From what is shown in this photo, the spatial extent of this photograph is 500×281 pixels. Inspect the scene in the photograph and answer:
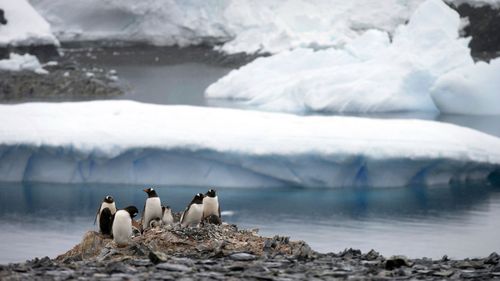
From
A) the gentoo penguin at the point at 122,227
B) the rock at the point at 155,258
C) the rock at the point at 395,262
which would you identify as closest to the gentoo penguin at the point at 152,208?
the gentoo penguin at the point at 122,227

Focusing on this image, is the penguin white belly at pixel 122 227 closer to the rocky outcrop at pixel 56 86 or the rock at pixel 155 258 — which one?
the rock at pixel 155 258

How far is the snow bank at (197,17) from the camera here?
27.0m

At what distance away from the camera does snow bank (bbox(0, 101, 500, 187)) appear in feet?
38.0

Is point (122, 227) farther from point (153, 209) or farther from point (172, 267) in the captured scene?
point (172, 267)

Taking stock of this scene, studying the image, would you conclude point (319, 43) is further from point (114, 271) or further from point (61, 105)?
point (114, 271)

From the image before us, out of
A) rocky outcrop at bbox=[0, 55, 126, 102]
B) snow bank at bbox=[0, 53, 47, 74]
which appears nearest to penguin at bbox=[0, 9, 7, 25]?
snow bank at bbox=[0, 53, 47, 74]

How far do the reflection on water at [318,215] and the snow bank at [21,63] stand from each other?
31.2ft

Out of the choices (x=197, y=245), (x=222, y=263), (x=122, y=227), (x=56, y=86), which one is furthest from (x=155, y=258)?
(x=56, y=86)

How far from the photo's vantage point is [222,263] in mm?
5332

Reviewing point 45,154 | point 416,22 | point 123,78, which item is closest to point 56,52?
point 123,78

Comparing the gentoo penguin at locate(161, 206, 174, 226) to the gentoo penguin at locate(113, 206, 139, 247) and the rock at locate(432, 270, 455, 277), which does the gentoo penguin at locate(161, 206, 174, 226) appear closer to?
the gentoo penguin at locate(113, 206, 139, 247)

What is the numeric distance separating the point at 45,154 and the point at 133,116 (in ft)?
4.14

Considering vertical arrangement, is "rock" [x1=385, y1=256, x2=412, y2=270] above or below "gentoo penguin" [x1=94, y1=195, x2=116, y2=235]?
below

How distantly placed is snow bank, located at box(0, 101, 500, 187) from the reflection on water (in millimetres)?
181
